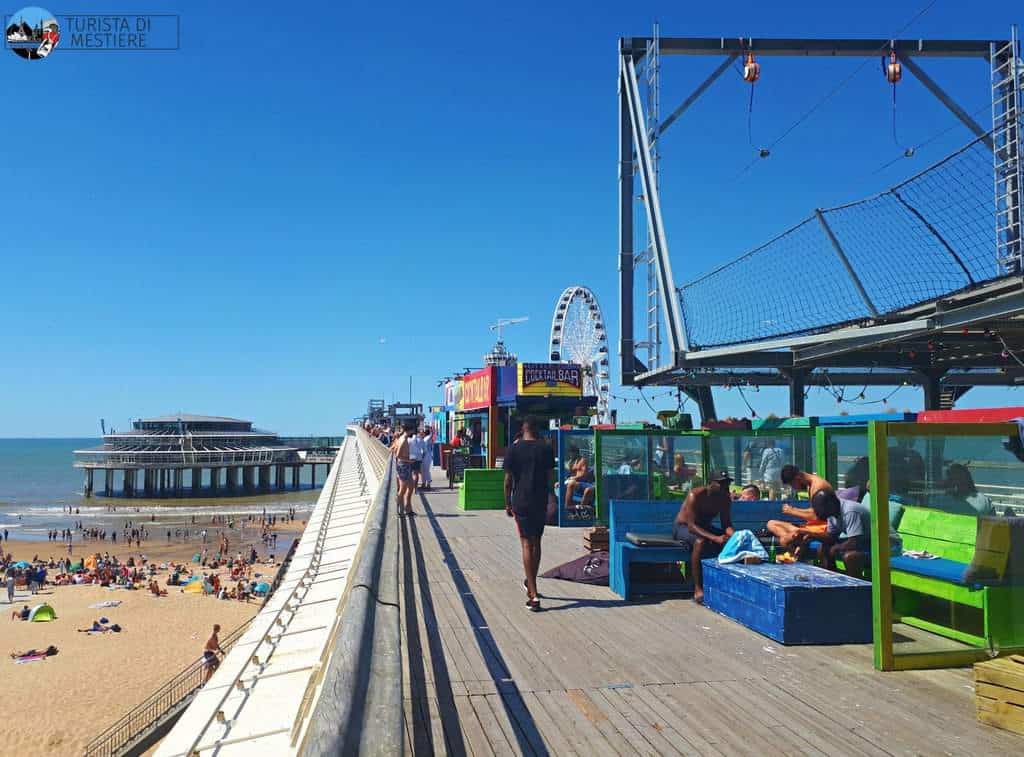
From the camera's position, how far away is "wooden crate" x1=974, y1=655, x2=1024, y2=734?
374cm

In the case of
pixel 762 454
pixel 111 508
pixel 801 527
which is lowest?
pixel 111 508

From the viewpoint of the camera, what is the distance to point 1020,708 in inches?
147

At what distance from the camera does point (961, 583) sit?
16.4 feet

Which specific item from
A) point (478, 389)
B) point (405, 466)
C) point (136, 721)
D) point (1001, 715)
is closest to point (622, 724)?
point (1001, 715)

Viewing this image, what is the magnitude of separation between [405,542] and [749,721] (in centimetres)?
665

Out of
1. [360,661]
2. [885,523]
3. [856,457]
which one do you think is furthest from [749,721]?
[856,457]

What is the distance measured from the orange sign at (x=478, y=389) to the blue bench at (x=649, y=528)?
1701cm

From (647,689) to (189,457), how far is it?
3339 inches

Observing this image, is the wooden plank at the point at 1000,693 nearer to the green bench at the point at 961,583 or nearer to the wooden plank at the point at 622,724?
the green bench at the point at 961,583

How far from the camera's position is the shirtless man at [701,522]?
22.5ft

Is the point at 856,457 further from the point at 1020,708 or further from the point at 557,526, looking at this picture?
the point at 557,526

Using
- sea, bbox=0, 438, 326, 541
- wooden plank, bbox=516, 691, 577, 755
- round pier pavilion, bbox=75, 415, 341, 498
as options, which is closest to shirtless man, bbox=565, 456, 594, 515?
wooden plank, bbox=516, 691, 577, 755

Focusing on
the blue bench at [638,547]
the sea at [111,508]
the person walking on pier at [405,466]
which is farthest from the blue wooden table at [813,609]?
the sea at [111,508]

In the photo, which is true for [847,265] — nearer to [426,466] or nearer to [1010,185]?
[1010,185]
